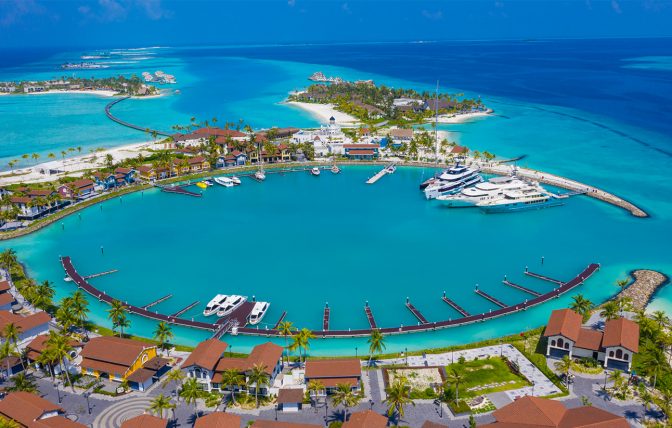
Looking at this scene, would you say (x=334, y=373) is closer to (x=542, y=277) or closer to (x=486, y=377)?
(x=486, y=377)

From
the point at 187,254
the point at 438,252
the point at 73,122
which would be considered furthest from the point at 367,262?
the point at 73,122

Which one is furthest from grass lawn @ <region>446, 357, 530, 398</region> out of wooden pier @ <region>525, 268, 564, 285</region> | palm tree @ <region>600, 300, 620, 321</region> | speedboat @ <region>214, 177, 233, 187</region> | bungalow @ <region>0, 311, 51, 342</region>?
speedboat @ <region>214, 177, 233, 187</region>

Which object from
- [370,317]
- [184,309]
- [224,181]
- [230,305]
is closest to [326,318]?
[370,317]

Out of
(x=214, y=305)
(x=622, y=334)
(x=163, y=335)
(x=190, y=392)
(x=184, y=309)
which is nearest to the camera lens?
(x=190, y=392)

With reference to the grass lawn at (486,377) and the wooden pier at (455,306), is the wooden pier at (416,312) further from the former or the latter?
the grass lawn at (486,377)

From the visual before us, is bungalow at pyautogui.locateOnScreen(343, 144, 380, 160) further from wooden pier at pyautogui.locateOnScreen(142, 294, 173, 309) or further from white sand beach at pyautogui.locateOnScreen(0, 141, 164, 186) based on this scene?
wooden pier at pyautogui.locateOnScreen(142, 294, 173, 309)

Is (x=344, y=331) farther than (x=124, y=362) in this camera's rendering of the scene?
Yes

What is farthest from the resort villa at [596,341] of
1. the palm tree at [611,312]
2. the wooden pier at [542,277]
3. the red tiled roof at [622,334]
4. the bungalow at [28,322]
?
the bungalow at [28,322]

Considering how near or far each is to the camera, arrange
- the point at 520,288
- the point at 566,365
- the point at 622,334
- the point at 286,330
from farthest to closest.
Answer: the point at 520,288
the point at 286,330
the point at 622,334
the point at 566,365
